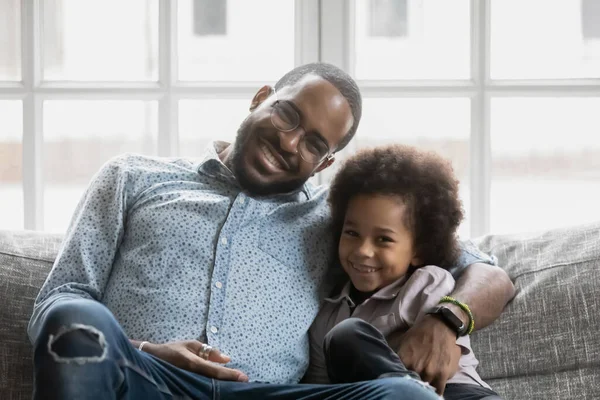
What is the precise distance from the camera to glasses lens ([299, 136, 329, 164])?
2.01 meters

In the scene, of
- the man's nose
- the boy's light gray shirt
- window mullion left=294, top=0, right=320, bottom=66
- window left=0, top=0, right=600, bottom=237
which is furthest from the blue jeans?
window mullion left=294, top=0, right=320, bottom=66

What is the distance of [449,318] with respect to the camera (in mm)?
1798

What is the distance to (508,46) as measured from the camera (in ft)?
8.75

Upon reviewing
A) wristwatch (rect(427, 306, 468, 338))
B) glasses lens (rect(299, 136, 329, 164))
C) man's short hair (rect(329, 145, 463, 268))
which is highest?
glasses lens (rect(299, 136, 329, 164))

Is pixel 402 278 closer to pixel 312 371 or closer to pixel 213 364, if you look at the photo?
pixel 312 371

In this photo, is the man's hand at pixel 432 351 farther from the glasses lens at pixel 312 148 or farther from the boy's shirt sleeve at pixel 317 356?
the glasses lens at pixel 312 148

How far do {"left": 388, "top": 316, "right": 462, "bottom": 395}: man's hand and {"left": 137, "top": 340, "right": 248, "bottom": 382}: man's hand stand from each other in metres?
0.33

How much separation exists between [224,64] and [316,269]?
95 centimetres

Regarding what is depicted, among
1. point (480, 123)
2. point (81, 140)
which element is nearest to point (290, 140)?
point (480, 123)

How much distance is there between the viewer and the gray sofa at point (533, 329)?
1.92 meters

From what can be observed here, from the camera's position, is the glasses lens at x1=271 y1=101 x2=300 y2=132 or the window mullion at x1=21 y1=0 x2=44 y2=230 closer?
the glasses lens at x1=271 y1=101 x2=300 y2=132

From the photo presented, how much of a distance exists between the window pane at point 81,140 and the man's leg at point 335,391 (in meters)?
1.26

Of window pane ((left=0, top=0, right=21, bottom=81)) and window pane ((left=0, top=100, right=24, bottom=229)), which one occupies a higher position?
window pane ((left=0, top=0, right=21, bottom=81))

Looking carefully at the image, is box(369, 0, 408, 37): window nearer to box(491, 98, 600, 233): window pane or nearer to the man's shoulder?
box(491, 98, 600, 233): window pane
